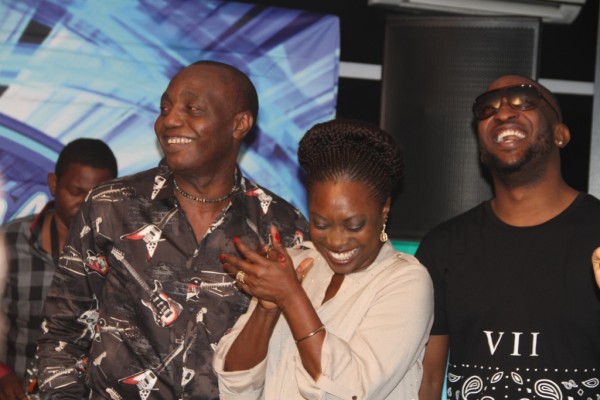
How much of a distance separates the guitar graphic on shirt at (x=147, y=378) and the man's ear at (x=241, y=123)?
750mm

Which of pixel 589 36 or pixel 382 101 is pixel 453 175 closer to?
pixel 382 101

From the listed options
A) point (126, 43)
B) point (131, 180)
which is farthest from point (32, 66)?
point (131, 180)

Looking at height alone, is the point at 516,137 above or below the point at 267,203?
above

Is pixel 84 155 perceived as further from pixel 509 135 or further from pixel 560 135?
pixel 560 135

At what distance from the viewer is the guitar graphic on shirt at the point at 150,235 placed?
2.76 meters

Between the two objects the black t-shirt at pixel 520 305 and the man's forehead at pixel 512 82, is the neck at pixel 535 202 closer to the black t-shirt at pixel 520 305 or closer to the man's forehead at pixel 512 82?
the black t-shirt at pixel 520 305

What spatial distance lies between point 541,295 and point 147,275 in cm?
125

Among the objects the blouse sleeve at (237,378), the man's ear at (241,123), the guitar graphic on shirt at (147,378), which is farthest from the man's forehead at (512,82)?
the guitar graphic on shirt at (147,378)

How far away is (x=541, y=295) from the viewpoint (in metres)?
2.70

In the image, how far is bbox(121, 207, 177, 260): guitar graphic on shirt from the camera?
9.06 feet

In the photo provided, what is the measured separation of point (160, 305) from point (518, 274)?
1148mm

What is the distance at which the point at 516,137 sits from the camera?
2.89 meters

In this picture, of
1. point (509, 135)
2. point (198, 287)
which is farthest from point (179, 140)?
point (509, 135)

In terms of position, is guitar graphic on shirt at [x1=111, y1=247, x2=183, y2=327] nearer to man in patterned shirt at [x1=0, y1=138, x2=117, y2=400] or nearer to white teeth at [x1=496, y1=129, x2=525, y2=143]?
white teeth at [x1=496, y1=129, x2=525, y2=143]
